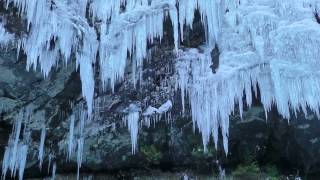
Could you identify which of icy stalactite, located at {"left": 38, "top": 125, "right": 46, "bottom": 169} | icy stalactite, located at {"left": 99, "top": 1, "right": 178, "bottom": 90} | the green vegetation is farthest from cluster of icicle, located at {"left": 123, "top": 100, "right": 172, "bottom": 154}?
icy stalactite, located at {"left": 38, "top": 125, "right": 46, "bottom": 169}

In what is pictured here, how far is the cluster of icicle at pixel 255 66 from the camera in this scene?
19.7ft

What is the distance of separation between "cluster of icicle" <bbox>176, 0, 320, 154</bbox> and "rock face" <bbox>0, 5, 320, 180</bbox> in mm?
215

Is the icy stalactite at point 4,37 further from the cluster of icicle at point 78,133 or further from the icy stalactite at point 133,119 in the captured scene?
the icy stalactite at point 133,119

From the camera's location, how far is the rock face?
20.0ft

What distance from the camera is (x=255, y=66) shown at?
237 inches

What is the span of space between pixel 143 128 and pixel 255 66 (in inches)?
71.8

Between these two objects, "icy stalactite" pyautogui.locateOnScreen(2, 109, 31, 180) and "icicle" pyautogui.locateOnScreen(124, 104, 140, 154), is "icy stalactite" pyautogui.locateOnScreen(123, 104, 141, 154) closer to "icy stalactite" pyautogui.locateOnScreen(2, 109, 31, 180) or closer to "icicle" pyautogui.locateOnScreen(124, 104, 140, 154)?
"icicle" pyautogui.locateOnScreen(124, 104, 140, 154)

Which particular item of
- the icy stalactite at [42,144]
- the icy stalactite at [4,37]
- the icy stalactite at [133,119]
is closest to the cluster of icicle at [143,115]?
the icy stalactite at [133,119]

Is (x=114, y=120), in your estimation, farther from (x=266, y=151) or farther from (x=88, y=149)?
(x=266, y=151)

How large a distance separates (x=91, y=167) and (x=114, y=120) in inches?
34.1

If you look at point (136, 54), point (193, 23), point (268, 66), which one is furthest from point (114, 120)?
point (268, 66)

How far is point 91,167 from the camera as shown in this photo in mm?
6438

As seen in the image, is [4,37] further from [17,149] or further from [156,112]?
[156,112]

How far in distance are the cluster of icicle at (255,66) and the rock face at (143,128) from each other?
21 cm
